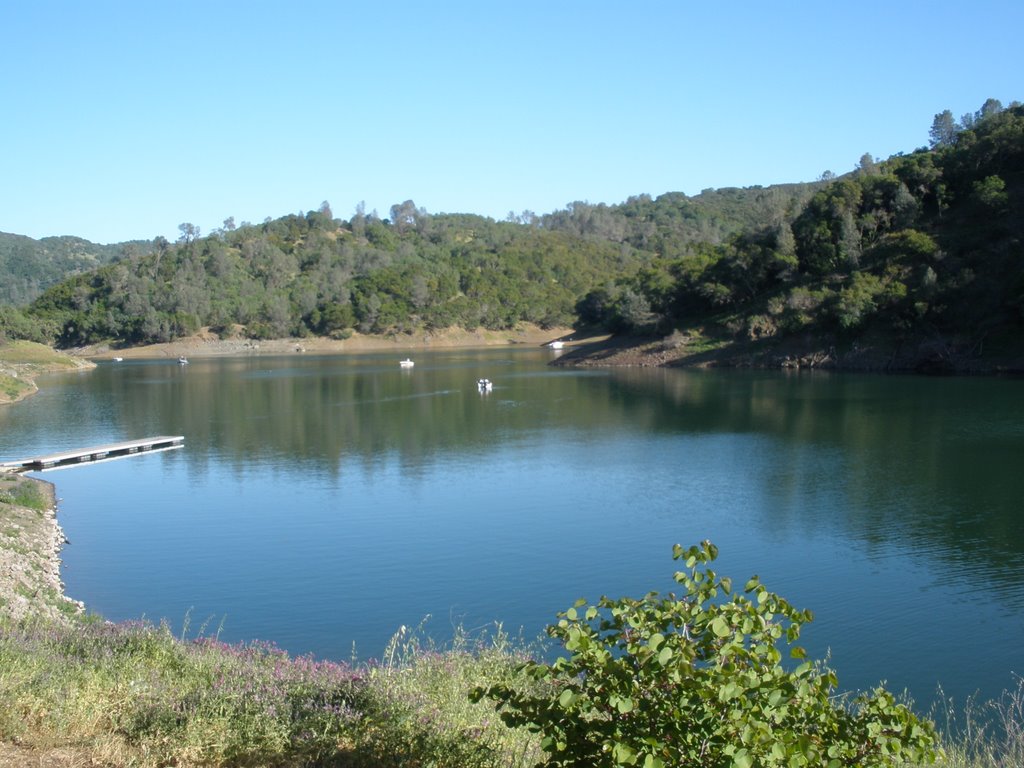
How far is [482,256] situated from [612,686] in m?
180

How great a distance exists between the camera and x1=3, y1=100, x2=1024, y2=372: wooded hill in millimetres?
72625

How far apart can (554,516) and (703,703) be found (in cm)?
2170

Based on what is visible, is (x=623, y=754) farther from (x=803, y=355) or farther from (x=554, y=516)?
(x=803, y=355)

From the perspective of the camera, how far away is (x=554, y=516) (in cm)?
2664

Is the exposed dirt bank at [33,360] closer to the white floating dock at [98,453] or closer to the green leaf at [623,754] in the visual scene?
the white floating dock at [98,453]

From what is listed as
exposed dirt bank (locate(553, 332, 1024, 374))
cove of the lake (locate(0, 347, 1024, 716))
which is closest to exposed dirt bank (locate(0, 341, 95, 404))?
cove of the lake (locate(0, 347, 1024, 716))

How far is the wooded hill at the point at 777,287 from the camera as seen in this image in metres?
72.6

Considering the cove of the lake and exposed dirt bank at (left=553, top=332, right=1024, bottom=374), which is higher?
exposed dirt bank at (left=553, top=332, right=1024, bottom=374)

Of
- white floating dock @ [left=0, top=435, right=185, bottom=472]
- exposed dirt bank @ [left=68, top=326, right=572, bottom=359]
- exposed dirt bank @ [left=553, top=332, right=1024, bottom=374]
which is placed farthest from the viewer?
exposed dirt bank @ [left=68, top=326, right=572, bottom=359]

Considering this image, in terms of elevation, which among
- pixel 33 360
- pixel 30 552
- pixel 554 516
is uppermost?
pixel 33 360

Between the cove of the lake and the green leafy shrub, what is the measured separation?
21.2ft

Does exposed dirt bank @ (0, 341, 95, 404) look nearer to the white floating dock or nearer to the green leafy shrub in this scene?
the white floating dock

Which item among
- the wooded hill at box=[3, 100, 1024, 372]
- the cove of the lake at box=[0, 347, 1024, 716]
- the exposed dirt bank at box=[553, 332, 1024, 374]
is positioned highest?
the wooded hill at box=[3, 100, 1024, 372]

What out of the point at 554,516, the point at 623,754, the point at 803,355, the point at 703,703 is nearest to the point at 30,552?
the point at 554,516
